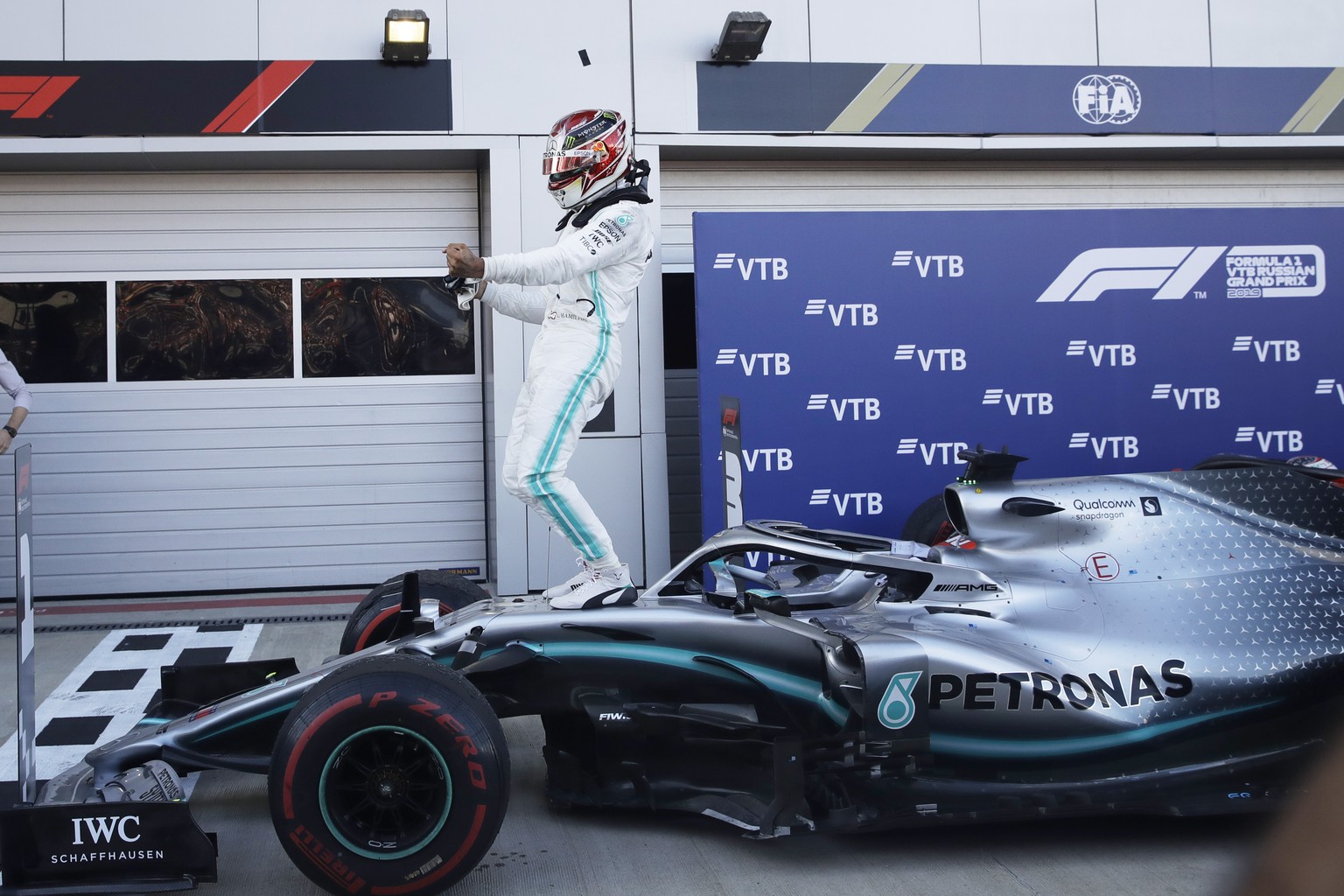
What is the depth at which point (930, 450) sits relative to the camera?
6480mm

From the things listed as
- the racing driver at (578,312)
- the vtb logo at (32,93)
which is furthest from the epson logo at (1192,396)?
the vtb logo at (32,93)

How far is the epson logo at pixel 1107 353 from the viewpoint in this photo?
658cm

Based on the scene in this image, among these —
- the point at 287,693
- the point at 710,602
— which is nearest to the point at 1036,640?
the point at 710,602

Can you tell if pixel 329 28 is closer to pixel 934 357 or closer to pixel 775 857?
pixel 934 357

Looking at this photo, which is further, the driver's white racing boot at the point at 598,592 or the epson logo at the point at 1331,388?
the epson logo at the point at 1331,388

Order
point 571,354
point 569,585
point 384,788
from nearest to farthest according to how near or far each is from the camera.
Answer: point 384,788 → point 569,585 → point 571,354

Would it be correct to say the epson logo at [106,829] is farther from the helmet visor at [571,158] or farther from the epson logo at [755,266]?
the epson logo at [755,266]

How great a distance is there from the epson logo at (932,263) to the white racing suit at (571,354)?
2630 millimetres

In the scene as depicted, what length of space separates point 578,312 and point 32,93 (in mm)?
4444

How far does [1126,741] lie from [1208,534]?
73cm

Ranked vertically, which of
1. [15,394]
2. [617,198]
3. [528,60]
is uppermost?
[528,60]

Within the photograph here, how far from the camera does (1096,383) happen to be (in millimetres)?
6590

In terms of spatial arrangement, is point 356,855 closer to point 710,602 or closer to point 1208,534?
point 710,602

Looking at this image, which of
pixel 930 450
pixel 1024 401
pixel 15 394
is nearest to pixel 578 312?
pixel 930 450
